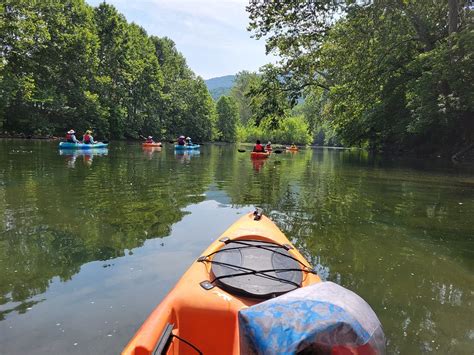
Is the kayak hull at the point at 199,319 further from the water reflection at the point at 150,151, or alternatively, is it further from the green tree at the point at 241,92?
the green tree at the point at 241,92

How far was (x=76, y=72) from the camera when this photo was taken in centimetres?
3981

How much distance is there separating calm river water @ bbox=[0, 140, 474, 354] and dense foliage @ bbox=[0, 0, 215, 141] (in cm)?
2453

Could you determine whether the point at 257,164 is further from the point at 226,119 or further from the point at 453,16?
the point at 226,119

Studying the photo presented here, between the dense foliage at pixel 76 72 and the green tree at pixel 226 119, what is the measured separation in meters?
22.3

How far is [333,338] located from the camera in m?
2.11

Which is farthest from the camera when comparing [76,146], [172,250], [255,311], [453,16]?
[76,146]

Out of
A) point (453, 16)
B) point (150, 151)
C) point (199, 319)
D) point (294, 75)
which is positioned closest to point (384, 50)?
point (453, 16)

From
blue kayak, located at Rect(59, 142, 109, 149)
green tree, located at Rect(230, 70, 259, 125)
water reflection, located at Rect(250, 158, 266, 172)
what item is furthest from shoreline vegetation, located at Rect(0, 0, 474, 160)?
green tree, located at Rect(230, 70, 259, 125)

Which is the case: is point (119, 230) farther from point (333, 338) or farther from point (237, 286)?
point (333, 338)

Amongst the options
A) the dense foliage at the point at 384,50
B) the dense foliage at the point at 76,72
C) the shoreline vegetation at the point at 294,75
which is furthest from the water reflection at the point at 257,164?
the dense foliage at the point at 76,72

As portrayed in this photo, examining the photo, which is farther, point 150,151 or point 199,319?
point 150,151

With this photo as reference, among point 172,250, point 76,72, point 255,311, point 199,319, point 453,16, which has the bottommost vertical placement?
point 172,250

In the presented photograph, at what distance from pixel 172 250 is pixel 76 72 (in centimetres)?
3884

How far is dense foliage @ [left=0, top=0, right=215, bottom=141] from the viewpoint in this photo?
105 ft
